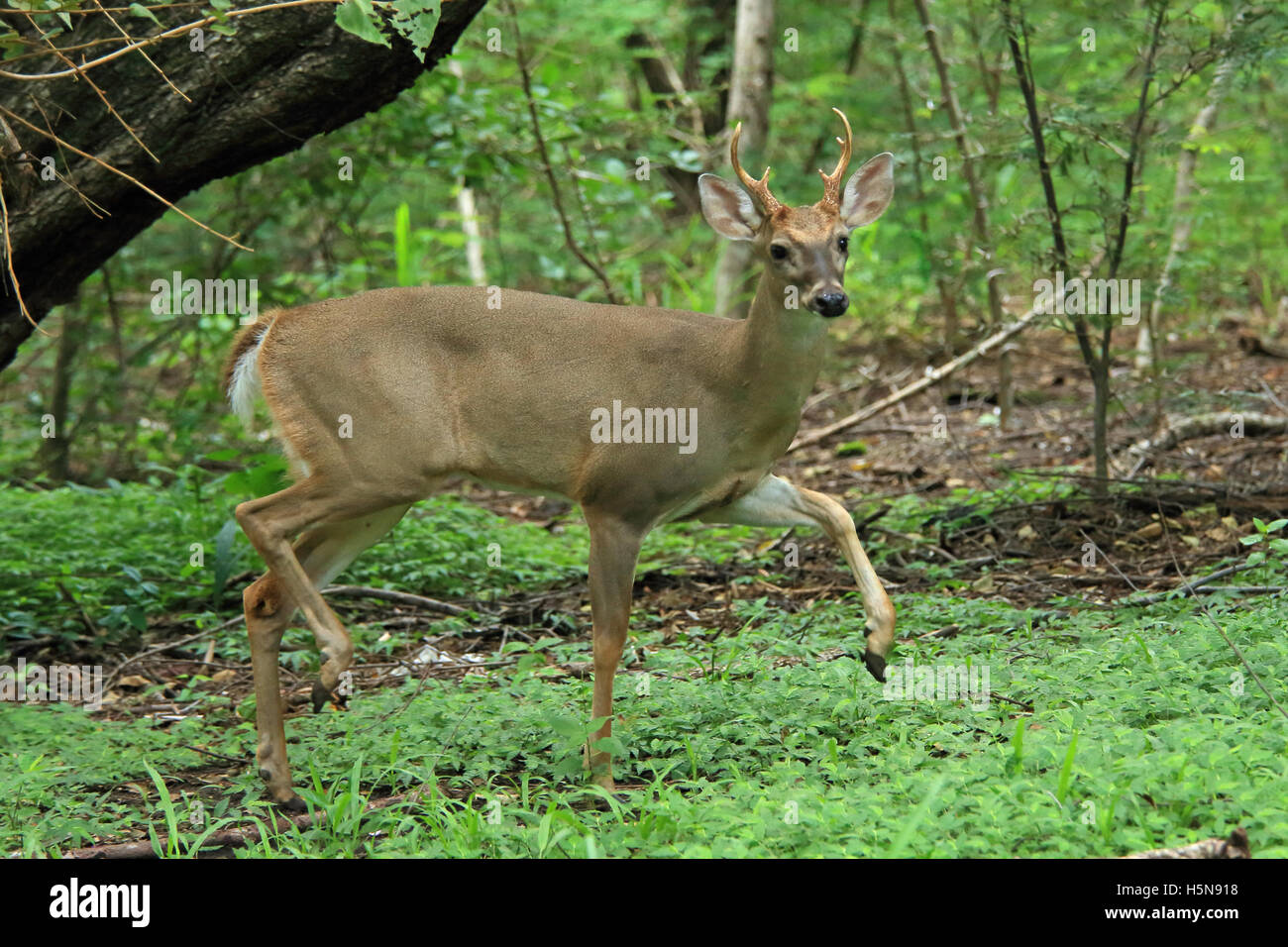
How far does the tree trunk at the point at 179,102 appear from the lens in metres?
5.55

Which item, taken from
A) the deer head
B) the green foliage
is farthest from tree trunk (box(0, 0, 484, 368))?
the green foliage

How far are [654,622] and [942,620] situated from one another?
4.81 ft

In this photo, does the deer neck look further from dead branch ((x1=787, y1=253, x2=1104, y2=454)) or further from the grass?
dead branch ((x1=787, y1=253, x2=1104, y2=454))

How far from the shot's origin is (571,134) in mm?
9102

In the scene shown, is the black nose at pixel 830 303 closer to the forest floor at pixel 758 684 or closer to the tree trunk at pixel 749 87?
the forest floor at pixel 758 684

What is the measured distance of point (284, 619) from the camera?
517 centimetres

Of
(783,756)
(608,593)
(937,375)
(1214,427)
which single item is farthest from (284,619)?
(1214,427)

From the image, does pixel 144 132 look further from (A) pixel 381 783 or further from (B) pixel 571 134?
(B) pixel 571 134

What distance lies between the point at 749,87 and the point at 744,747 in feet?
22.0

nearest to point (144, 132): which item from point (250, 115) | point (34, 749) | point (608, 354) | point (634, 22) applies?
point (250, 115)

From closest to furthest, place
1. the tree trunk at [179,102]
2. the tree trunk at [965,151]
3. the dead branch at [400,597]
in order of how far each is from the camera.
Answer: the tree trunk at [179,102]
the dead branch at [400,597]
the tree trunk at [965,151]

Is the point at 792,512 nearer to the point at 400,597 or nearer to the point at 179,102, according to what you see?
the point at 400,597

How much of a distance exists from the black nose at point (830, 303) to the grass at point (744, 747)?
138 cm

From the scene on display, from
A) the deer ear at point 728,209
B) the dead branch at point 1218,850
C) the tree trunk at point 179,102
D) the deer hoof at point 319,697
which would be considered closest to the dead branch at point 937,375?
the deer ear at point 728,209
